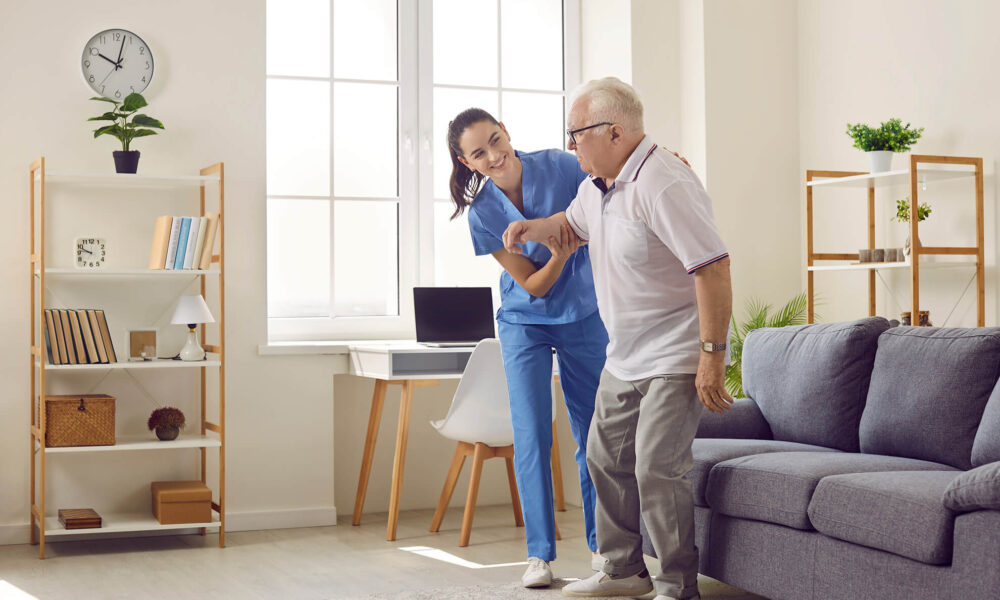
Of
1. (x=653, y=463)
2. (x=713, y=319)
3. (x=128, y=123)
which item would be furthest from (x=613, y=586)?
(x=128, y=123)

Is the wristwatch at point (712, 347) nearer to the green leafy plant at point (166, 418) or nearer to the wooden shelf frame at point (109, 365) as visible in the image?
the wooden shelf frame at point (109, 365)

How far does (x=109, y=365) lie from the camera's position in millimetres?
3859

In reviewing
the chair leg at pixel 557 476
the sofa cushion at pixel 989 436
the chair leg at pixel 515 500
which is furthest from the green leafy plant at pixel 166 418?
the sofa cushion at pixel 989 436

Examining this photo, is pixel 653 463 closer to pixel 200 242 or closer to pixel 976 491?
pixel 976 491

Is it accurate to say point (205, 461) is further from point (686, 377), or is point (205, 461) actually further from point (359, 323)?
point (686, 377)

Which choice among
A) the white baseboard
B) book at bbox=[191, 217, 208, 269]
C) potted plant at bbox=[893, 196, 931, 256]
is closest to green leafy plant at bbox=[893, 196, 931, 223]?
potted plant at bbox=[893, 196, 931, 256]

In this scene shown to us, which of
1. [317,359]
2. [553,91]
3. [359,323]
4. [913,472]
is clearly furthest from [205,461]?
[913,472]

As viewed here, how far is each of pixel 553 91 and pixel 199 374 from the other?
207 cm

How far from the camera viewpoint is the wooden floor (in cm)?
326

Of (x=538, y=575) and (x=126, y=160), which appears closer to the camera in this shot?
(x=538, y=575)

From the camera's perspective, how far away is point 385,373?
404 centimetres

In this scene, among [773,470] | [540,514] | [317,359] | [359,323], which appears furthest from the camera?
[359,323]

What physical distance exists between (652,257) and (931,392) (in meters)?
0.86

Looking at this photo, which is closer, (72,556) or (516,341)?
(516,341)
